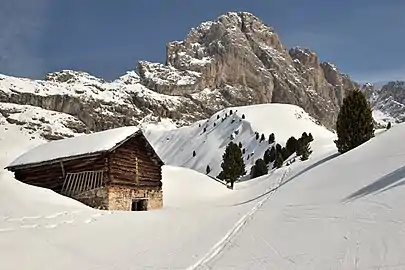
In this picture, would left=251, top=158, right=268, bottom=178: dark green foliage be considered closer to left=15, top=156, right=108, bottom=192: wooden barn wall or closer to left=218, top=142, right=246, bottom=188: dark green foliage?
left=218, top=142, right=246, bottom=188: dark green foliage

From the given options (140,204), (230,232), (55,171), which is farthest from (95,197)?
(230,232)

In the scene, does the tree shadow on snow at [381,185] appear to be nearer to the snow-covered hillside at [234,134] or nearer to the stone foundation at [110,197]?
the stone foundation at [110,197]

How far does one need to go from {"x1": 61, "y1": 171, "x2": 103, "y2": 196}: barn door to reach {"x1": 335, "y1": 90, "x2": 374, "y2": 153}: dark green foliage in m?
21.5

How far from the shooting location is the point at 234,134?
343 ft

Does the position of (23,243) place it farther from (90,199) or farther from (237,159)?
(237,159)

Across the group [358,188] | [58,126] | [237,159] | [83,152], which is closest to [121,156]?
[83,152]

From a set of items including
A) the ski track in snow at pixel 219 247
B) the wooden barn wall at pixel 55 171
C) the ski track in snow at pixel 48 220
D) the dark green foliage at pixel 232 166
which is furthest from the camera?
the dark green foliage at pixel 232 166

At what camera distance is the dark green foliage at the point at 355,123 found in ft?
125

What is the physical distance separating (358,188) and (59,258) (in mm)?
12547

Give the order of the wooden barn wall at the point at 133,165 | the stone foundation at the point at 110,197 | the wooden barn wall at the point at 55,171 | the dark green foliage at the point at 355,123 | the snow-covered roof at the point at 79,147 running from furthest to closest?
1. the dark green foliage at the point at 355,123
2. the wooden barn wall at the point at 133,165
3. the snow-covered roof at the point at 79,147
4. the wooden barn wall at the point at 55,171
5. the stone foundation at the point at 110,197

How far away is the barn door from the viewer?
27984 mm

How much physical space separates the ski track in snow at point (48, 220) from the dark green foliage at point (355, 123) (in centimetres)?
2473

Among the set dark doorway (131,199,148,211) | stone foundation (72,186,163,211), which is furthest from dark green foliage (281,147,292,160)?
stone foundation (72,186,163,211)

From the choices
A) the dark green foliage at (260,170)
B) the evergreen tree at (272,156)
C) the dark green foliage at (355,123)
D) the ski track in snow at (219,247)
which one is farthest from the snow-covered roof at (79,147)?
the evergreen tree at (272,156)
